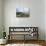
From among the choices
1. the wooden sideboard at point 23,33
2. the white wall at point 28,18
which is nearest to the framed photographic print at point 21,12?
the white wall at point 28,18

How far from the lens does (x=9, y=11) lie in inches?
197

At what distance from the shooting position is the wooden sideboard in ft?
15.7

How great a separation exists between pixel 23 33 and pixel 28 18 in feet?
2.32

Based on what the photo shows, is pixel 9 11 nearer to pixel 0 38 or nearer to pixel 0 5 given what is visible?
pixel 0 5

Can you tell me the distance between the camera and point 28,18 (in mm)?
5039

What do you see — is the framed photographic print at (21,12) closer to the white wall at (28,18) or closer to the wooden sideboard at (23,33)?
the white wall at (28,18)

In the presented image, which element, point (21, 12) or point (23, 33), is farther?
point (21, 12)

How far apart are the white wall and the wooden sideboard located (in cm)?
19

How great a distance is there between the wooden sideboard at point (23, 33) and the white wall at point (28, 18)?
0.19 m

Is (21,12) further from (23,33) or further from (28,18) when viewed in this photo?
(23,33)

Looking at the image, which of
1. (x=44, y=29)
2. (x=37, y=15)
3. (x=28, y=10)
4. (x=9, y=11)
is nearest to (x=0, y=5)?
(x=9, y=11)

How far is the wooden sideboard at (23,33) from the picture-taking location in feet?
15.7

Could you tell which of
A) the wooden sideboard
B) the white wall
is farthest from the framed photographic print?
the wooden sideboard

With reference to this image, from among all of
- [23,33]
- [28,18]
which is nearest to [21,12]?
[28,18]
